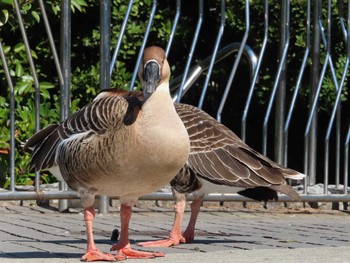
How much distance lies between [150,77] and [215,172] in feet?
5.11

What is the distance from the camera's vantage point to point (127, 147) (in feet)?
19.9

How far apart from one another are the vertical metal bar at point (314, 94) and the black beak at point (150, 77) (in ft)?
13.3

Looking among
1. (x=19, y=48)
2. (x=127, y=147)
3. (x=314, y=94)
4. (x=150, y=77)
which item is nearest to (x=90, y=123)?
(x=127, y=147)

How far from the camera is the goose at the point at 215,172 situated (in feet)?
24.2

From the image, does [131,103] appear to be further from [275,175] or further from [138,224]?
[138,224]

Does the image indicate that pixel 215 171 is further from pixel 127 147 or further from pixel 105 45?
pixel 105 45

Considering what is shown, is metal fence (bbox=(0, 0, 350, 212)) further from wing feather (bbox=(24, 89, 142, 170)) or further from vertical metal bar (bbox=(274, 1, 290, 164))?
wing feather (bbox=(24, 89, 142, 170))

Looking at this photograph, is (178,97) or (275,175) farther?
(178,97)

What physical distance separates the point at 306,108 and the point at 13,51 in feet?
11.5

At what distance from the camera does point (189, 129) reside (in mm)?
7551

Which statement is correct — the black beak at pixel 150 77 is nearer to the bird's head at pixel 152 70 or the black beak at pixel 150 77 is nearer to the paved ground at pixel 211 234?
the bird's head at pixel 152 70

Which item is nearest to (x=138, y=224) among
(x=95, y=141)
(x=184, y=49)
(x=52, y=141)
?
(x=52, y=141)

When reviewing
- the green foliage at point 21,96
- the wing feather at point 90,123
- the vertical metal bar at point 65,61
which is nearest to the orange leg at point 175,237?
the wing feather at point 90,123

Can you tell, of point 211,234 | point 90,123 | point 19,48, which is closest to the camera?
point 90,123
